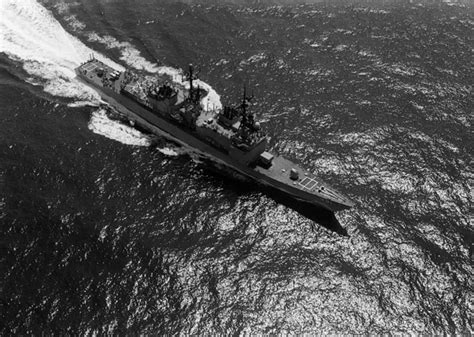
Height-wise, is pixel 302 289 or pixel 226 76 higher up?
pixel 226 76

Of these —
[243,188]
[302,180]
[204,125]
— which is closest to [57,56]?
[204,125]

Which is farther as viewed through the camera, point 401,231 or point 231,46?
point 231,46

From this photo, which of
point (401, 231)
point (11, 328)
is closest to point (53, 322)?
point (11, 328)

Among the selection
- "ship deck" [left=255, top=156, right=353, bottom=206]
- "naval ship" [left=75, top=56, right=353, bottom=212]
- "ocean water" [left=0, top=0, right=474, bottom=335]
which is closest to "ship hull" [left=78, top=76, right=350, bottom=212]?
"naval ship" [left=75, top=56, right=353, bottom=212]

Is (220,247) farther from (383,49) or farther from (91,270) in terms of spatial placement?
(383,49)

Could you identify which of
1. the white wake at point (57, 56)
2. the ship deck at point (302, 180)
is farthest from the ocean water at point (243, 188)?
the ship deck at point (302, 180)

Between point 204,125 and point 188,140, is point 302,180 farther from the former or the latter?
point 188,140

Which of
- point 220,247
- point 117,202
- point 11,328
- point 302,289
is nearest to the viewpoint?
point 11,328
